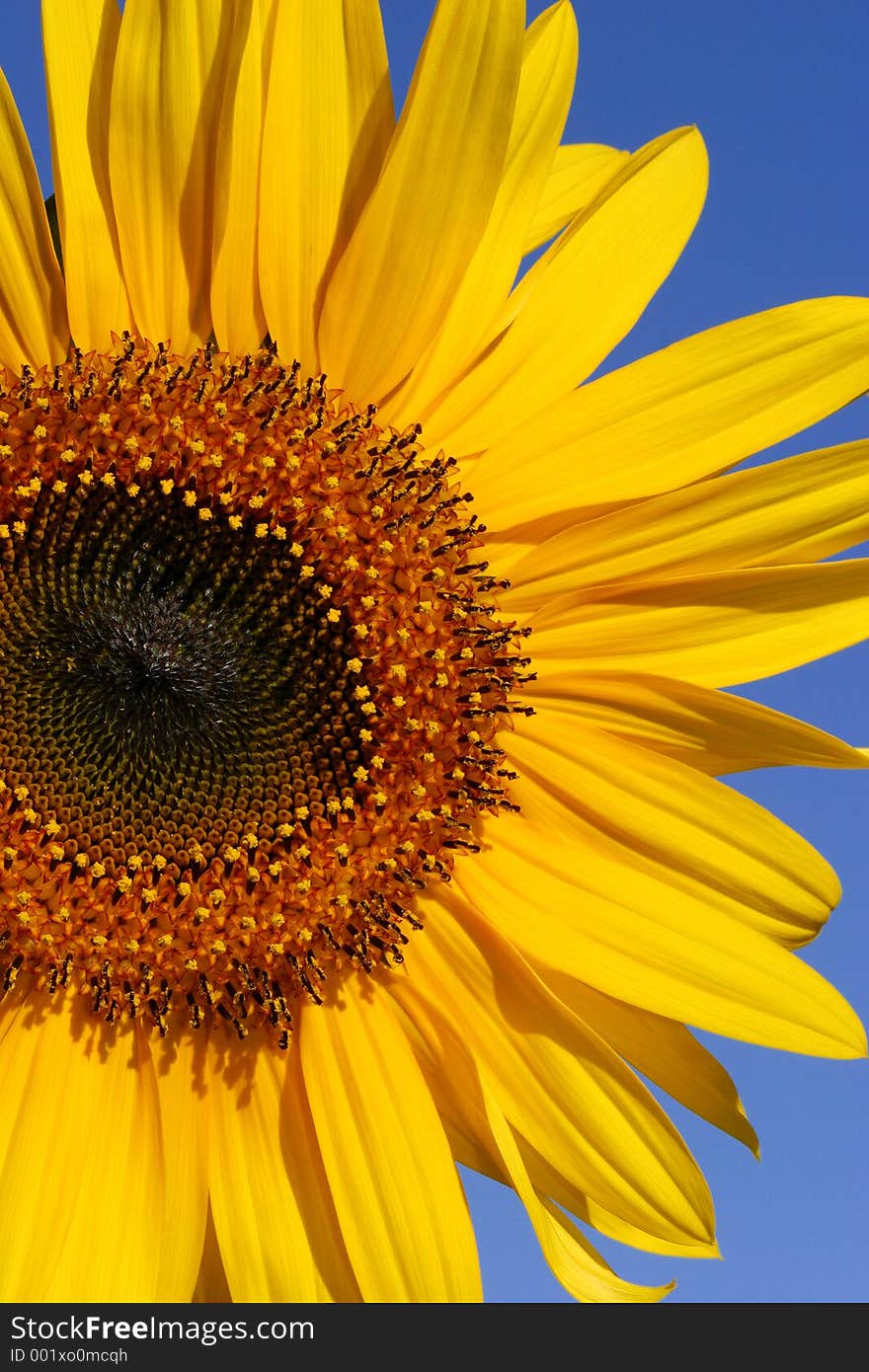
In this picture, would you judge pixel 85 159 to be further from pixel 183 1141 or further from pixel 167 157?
pixel 183 1141

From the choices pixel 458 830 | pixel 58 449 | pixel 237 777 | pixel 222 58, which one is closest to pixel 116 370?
pixel 58 449

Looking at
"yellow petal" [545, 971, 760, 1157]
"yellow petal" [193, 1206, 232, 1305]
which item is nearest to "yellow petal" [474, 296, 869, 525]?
"yellow petal" [545, 971, 760, 1157]

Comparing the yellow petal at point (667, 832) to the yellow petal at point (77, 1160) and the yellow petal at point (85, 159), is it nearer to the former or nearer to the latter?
the yellow petal at point (77, 1160)

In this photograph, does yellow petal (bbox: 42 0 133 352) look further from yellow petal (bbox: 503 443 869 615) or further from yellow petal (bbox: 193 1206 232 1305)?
yellow petal (bbox: 193 1206 232 1305)

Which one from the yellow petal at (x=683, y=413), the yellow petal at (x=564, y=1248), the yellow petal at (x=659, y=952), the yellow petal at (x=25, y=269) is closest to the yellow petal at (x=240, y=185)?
the yellow petal at (x=25, y=269)

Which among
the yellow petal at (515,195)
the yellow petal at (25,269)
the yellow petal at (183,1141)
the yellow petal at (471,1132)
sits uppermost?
the yellow petal at (515,195)

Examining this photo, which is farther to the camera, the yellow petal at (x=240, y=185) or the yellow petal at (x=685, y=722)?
the yellow petal at (x=685, y=722)

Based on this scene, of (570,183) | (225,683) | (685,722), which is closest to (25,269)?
(225,683)

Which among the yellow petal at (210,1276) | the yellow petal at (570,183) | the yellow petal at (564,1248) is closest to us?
the yellow petal at (564,1248)
